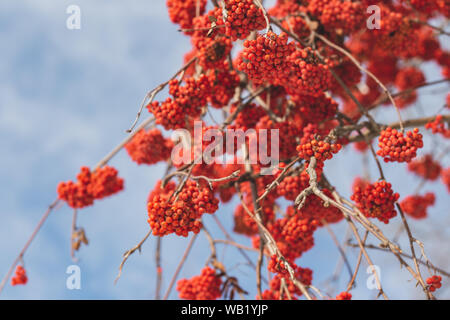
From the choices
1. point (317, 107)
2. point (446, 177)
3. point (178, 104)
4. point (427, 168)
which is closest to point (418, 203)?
point (446, 177)

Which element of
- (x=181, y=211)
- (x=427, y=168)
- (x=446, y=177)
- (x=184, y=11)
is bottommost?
(x=181, y=211)

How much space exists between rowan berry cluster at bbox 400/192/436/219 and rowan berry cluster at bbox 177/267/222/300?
2521mm

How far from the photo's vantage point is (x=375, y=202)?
2.81 m

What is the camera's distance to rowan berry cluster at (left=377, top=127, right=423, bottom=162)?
106 inches

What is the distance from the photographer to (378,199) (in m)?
2.80

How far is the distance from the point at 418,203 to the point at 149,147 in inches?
116

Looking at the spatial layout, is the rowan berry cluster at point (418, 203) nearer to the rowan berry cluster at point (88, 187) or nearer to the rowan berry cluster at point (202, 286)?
the rowan berry cluster at point (202, 286)

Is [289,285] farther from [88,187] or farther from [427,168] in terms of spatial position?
[427,168]

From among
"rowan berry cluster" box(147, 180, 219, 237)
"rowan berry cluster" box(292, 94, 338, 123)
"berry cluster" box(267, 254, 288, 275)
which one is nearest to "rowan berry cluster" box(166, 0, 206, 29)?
"rowan berry cluster" box(292, 94, 338, 123)

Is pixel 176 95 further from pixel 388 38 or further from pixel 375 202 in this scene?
pixel 388 38

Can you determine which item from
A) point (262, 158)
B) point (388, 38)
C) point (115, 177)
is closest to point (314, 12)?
point (388, 38)

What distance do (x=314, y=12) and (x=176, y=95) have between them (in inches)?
54.8
